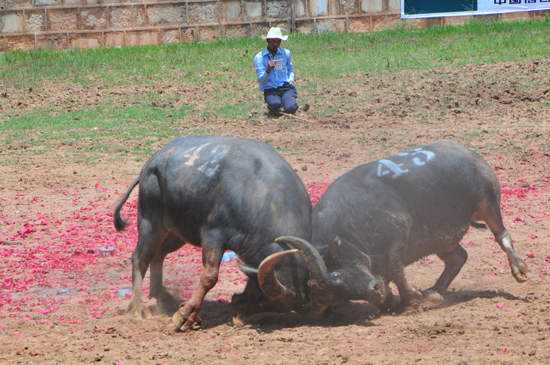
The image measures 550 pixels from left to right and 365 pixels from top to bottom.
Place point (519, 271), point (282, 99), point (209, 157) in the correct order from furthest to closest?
point (282, 99) → point (519, 271) → point (209, 157)

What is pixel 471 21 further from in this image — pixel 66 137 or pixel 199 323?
pixel 199 323

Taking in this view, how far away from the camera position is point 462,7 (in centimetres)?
1589

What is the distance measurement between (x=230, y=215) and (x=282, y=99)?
7377 millimetres

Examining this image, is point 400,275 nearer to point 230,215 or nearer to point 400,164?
point 400,164

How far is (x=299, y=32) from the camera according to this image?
16562 mm

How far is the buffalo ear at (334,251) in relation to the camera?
4.54 metres

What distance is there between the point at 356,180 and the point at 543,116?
7093 mm

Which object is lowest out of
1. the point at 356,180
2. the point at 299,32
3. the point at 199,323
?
the point at 199,323

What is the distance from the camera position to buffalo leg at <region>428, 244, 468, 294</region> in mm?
5328

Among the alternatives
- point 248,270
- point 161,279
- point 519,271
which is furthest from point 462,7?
point 248,270

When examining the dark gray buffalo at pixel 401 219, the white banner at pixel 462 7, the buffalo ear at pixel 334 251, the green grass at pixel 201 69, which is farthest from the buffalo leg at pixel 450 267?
the white banner at pixel 462 7

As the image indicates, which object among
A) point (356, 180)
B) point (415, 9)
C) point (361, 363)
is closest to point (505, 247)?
point (356, 180)

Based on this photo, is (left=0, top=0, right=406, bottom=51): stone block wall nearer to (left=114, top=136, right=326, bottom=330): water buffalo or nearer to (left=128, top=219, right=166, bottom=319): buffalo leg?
(left=114, top=136, right=326, bottom=330): water buffalo

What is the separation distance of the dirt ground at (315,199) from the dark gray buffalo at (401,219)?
0.94 feet
